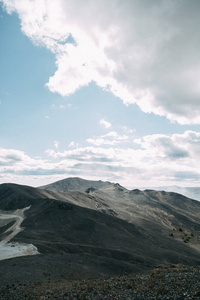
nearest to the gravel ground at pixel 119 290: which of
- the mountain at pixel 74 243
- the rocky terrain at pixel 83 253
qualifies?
the rocky terrain at pixel 83 253

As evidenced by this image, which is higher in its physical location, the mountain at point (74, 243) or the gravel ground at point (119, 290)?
the gravel ground at point (119, 290)

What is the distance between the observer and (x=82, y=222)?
6825cm

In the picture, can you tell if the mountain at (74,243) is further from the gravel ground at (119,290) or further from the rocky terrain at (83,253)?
the gravel ground at (119,290)

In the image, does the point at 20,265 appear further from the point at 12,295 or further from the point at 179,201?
the point at 179,201

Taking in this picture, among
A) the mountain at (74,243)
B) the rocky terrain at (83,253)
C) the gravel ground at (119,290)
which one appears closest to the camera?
the gravel ground at (119,290)

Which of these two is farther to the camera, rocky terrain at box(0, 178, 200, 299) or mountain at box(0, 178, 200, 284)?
mountain at box(0, 178, 200, 284)

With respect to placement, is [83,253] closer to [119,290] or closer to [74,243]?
[74,243]

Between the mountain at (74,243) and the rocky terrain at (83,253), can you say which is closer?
the rocky terrain at (83,253)

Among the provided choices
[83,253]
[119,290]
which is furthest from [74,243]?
[119,290]

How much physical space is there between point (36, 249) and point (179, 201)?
16573 centimetres

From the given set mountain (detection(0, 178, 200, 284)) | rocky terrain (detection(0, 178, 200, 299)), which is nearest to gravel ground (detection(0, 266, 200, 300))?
rocky terrain (detection(0, 178, 200, 299))

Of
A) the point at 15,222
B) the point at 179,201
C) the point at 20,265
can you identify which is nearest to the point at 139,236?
the point at 15,222

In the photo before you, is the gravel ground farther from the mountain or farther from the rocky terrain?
the mountain

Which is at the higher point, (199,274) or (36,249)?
(199,274)
